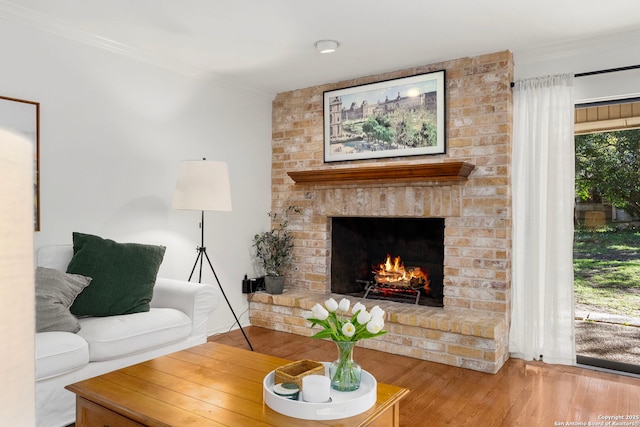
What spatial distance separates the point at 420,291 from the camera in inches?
177

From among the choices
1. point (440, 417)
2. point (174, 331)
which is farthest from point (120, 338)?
point (440, 417)

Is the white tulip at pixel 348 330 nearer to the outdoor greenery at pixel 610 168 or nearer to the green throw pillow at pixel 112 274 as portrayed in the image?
the green throw pillow at pixel 112 274

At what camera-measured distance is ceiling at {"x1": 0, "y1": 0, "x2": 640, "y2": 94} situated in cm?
299

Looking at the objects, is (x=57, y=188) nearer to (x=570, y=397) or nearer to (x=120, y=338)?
(x=120, y=338)

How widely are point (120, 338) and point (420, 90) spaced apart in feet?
10.3

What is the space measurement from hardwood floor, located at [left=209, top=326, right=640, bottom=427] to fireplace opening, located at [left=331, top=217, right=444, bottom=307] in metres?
0.86

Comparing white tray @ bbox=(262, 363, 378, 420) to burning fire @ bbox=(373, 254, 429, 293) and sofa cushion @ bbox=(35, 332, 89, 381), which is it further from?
burning fire @ bbox=(373, 254, 429, 293)

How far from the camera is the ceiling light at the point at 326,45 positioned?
141 inches

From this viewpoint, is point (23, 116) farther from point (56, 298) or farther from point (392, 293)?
point (392, 293)

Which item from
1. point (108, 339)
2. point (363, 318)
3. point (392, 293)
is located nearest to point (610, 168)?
point (392, 293)

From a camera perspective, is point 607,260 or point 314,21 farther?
point 607,260

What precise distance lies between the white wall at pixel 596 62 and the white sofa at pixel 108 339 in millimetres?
3129

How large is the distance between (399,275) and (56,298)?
302 cm

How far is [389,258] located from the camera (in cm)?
472
